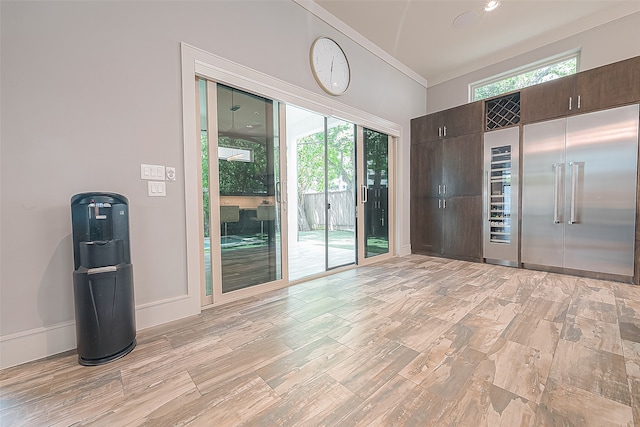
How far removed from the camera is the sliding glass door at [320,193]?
3670 millimetres

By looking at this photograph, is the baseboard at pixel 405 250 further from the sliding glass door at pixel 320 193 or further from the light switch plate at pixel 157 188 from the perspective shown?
the light switch plate at pixel 157 188

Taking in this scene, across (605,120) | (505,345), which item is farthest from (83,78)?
(605,120)

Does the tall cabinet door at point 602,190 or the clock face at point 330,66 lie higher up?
the clock face at point 330,66

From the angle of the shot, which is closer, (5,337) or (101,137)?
(5,337)

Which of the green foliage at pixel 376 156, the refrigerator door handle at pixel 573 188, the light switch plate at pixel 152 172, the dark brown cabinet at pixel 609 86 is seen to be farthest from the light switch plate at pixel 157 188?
the dark brown cabinet at pixel 609 86

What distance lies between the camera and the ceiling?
303cm

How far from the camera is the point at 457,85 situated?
4.60 meters

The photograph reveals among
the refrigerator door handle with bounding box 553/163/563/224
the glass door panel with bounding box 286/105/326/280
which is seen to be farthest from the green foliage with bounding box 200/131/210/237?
the refrigerator door handle with bounding box 553/163/563/224

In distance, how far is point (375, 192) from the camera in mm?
4117

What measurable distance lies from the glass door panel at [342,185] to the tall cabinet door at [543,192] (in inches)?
90.5

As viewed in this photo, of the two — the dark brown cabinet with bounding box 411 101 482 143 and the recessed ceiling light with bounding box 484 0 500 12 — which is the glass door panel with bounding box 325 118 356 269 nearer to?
the dark brown cabinet with bounding box 411 101 482 143

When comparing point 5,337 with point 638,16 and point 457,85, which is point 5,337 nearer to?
point 457,85

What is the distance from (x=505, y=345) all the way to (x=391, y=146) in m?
3.44

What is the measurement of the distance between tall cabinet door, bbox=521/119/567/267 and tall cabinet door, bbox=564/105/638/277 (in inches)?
3.2
